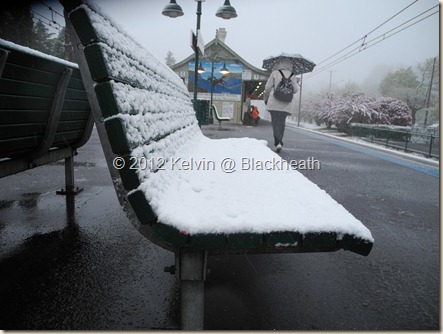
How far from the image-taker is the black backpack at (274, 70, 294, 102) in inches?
274

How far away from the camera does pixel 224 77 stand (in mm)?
30250

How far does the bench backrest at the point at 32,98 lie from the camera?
67.6 inches

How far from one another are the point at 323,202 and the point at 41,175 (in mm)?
4447

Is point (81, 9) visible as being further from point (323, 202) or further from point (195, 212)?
point (323, 202)

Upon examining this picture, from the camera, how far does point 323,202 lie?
145 cm

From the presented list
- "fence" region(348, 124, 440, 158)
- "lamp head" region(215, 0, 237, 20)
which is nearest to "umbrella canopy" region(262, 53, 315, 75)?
"lamp head" region(215, 0, 237, 20)

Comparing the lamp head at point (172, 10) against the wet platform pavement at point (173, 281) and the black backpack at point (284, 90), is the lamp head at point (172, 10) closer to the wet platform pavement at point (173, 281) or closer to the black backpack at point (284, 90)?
the black backpack at point (284, 90)

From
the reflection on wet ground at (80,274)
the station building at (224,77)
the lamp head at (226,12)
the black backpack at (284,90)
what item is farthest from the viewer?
the station building at (224,77)

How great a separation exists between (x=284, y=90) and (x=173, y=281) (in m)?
5.84

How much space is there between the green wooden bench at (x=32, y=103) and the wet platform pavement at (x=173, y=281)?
0.64 meters

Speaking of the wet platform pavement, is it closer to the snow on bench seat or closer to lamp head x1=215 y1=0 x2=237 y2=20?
the snow on bench seat

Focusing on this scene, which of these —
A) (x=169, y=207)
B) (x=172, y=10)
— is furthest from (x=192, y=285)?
(x=172, y=10)

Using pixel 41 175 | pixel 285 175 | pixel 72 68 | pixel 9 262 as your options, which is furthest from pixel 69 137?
pixel 285 175

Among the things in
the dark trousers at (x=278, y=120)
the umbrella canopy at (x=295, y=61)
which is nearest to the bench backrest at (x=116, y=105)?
the dark trousers at (x=278, y=120)
